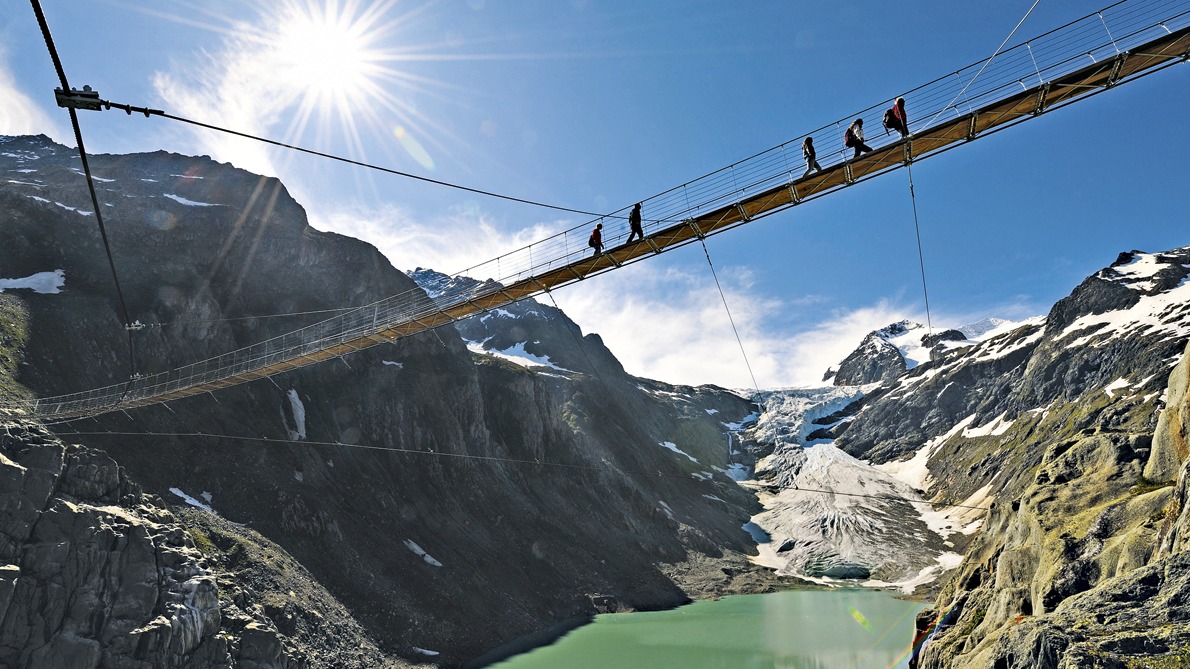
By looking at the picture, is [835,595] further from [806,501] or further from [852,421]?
[852,421]

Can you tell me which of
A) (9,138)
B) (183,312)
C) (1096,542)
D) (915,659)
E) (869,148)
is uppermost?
(9,138)

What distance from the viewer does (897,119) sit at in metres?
14.2

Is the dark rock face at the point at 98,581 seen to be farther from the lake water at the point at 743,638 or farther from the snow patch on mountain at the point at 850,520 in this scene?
the snow patch on mountain at the point at 850,520

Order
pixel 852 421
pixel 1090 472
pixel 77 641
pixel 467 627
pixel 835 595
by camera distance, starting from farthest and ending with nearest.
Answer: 1. pixel 852 421
2. pixel 835 595
3. pixel 467 627
4. pixel 77 641
5. pixel 1090 472

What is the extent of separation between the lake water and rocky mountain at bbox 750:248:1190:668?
17.2 metres

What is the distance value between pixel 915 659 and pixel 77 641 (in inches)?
1188

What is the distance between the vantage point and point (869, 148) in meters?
14.7

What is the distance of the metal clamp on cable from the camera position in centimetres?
805

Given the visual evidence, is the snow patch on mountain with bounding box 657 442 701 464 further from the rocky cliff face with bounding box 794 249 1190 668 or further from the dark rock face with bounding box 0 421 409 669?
the dark rock face with bounding box 0 421 409 669

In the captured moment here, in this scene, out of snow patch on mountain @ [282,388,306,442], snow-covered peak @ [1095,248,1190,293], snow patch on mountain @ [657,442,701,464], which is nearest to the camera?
snow patch on mountain @ [282,388,306,442]

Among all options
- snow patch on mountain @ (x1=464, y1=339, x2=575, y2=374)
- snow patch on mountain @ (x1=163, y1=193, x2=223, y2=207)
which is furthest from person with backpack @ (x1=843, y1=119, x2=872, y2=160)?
snow patch on mountain @ (x1=464, y1=339, x2=575, y2=374)

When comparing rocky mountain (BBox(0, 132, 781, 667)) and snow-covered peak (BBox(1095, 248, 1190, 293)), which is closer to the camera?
rocky mountain (BBox(0, 132, 781, 667))

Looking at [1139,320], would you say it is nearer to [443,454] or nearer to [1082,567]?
[443,454]

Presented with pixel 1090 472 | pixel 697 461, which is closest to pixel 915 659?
pixel 1090 472
